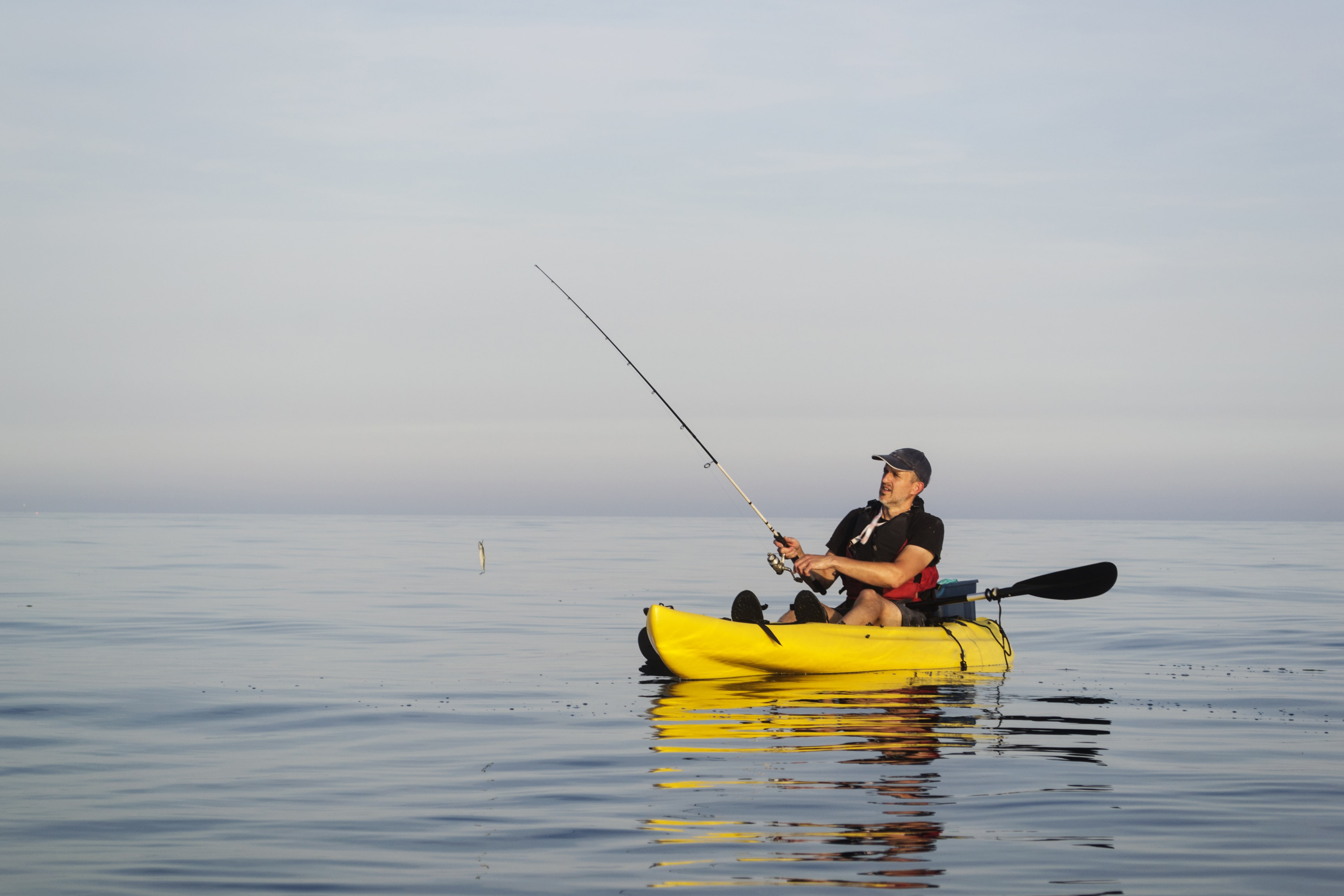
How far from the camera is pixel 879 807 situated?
5.35 m

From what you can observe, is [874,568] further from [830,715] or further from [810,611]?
[830,715]

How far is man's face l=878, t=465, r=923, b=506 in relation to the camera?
32.8 ft

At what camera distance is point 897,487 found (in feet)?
32.8

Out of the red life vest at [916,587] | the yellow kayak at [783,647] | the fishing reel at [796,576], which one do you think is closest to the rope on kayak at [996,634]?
the red life vest at [916,587]

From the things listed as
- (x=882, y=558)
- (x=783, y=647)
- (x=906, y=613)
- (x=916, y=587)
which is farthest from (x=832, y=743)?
(x=916, y=587)

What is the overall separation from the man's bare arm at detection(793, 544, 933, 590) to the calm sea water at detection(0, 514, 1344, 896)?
0.79 m

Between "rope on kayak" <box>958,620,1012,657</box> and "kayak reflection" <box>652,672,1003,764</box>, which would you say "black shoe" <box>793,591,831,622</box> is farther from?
"rope on kayak" <box>958,620,1012,657</box>

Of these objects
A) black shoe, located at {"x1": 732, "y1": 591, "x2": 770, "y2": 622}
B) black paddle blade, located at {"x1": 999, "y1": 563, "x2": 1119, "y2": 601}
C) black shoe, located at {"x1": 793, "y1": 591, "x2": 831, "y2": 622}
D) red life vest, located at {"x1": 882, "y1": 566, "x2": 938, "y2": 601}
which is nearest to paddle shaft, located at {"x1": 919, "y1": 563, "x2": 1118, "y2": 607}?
black paddle blade, located at {"x1": 999, "y1": 563, "x2": 1119, "y2": 601}

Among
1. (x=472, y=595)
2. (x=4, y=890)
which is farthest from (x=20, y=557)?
(x=4, y=890)

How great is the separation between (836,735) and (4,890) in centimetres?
440

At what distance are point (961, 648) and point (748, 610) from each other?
195cm

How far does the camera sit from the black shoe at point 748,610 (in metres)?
9.43

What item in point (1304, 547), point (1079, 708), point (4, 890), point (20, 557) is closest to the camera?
point (4, 890)

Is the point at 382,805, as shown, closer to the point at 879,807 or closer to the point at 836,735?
the point at 879,807
